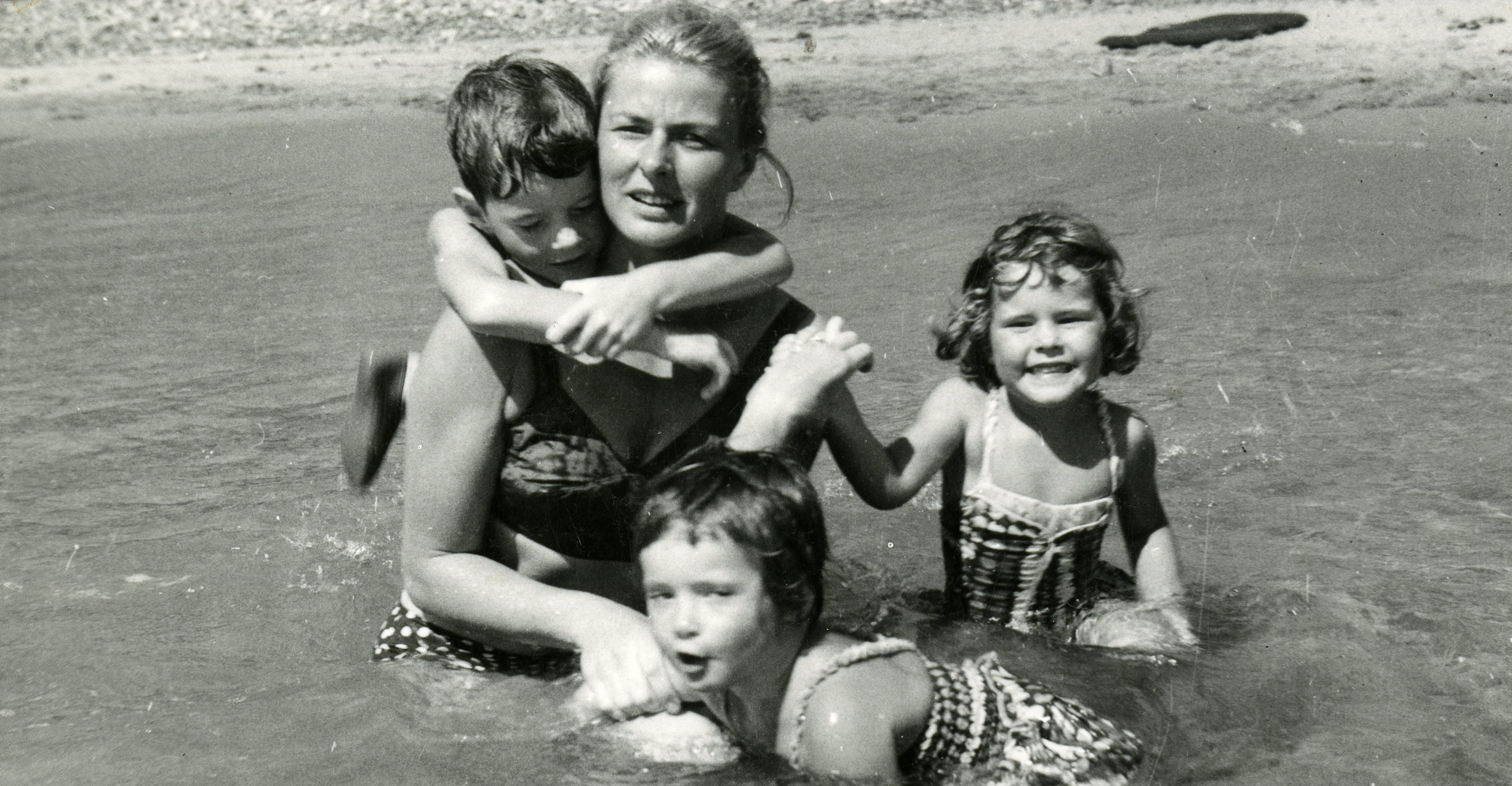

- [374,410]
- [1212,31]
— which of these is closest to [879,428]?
[374,410]

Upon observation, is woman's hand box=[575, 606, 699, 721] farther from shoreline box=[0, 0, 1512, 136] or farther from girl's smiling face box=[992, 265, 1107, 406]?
shoreline box=[0, 0, 1512, 136]

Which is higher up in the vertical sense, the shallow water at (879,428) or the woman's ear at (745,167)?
the woman's ear at (745,167)

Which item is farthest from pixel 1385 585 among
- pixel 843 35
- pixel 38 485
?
pixel 843 35

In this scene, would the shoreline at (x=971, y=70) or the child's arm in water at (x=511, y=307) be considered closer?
the child's arm in water at (x=511, y=307)

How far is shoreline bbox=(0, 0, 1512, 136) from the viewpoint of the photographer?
380 inches

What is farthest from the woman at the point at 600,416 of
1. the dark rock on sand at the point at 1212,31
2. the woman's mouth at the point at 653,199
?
the dark rock on sand at the point at 1212,31

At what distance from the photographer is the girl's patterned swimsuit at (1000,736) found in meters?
2.92

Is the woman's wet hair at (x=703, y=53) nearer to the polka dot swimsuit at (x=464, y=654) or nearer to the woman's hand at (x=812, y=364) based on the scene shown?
the woman's hand at (x=812, y=364)

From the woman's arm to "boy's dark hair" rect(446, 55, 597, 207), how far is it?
0.29m

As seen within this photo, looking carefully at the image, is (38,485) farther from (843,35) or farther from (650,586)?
(843,35)

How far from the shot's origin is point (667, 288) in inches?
122

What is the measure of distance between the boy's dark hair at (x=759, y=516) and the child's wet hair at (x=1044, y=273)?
939 mm

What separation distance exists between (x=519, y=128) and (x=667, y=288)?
1.34ft

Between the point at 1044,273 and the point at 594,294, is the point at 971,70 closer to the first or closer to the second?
the point at 1044,273
